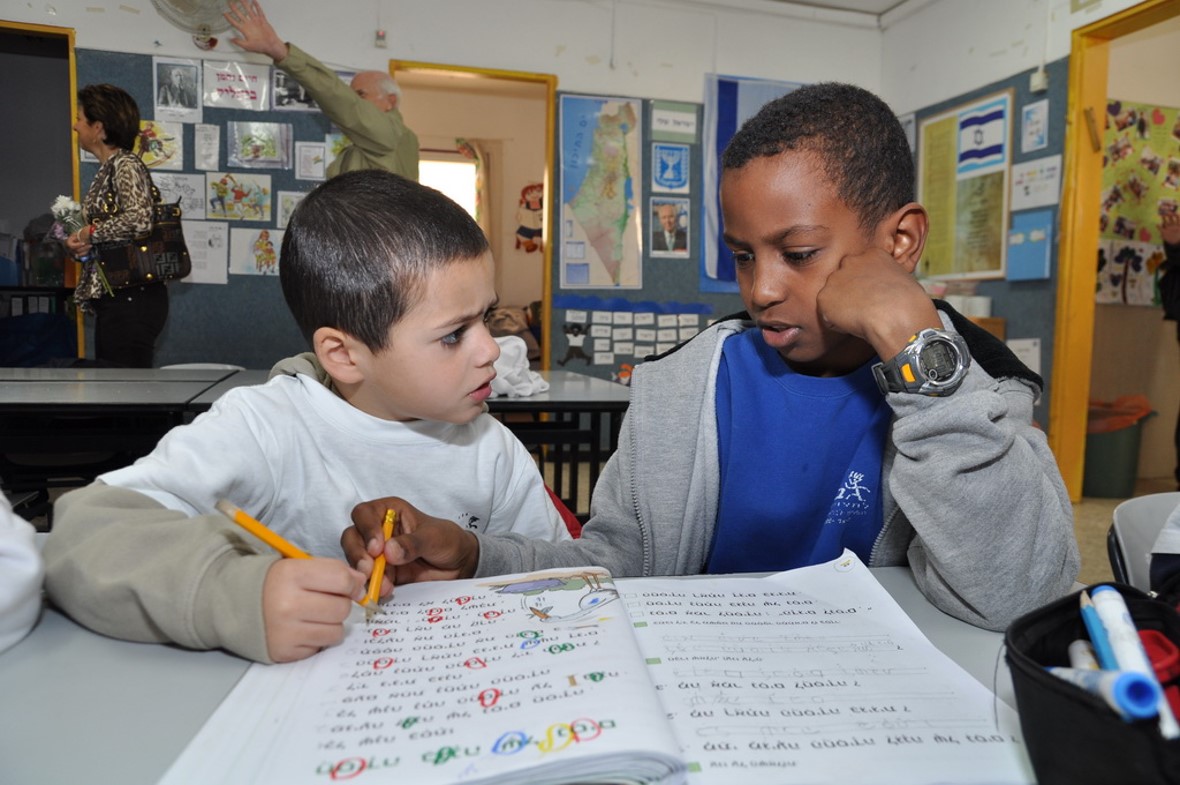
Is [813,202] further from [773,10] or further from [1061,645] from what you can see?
[773,10]

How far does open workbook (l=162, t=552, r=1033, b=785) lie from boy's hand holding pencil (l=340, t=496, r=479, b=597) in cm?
9

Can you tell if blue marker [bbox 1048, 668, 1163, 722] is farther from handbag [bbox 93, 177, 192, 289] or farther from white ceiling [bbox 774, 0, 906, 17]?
white ceiling [bbox 774, 0, 906, 17]

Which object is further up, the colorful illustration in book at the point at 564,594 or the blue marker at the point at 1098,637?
the blue marker at the point at 1098,637

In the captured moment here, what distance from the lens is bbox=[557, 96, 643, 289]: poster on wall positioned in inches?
177

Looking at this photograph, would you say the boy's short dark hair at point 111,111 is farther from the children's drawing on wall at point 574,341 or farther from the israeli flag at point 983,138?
the israeli flag at point 983,138

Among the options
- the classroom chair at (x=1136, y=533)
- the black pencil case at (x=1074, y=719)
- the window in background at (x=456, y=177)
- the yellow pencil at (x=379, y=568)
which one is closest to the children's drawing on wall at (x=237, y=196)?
the window in background at (x=456, y=177)

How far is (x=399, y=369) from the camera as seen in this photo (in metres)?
0.88

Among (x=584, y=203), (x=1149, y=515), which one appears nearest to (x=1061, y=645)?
(x=1149, y=515)

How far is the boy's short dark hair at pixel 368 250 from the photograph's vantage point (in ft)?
2.85

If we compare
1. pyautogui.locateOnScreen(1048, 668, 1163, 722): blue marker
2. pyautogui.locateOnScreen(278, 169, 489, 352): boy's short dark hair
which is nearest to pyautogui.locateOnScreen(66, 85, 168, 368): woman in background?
pyautogui.locateOnScreen(278, 169, 489, 352): boy's short dark hair

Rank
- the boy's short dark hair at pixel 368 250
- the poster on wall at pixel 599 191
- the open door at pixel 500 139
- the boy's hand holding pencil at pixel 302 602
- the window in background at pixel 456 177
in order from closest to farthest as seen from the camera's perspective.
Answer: the boy's hand holding pencil at pixel 302 602 < the boy's short dark hair at pixel 368 250 < the poster on wall at pixel 599 191 < the open door at pixel 500 139 < the window in background at pixel 456 177

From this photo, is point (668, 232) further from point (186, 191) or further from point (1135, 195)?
point (186, 191)

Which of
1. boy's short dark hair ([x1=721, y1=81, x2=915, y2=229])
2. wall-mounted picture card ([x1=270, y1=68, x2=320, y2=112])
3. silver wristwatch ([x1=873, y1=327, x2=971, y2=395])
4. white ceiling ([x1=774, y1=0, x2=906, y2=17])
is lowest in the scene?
silver wristwatch ([x1=873, y1=327, x2=971, y2=395])

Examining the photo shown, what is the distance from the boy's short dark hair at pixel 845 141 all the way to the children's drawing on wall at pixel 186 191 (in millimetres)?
3903
